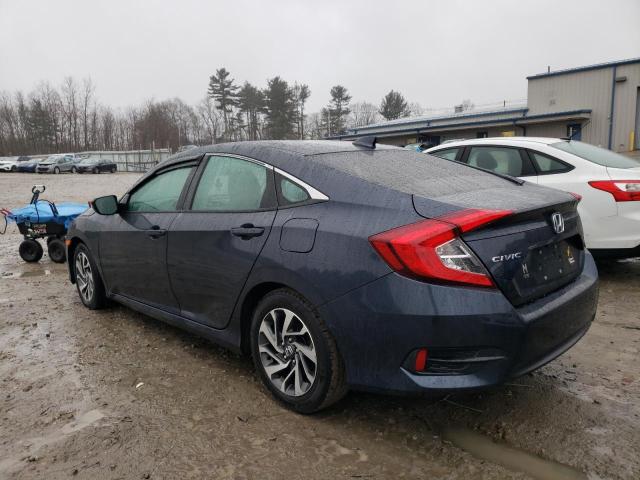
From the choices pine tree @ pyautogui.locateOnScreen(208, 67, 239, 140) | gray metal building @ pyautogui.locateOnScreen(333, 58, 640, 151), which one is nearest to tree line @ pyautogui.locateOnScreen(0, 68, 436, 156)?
pine tree @ pyautogui.locateOnScreen(208, 67, 239, 140)

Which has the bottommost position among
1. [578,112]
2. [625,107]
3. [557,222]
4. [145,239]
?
[145,239]

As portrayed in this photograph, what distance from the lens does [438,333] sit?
218cm

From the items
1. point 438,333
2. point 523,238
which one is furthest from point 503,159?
point 438,333

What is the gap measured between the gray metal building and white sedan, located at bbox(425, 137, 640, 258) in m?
18.0

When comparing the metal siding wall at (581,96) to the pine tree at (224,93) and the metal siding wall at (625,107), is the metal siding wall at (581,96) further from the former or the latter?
the pine tree at (224,93)

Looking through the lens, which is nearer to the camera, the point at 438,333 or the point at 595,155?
the point at 438,333

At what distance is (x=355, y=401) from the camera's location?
2.94 m

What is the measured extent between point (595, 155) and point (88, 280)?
5.37 metres

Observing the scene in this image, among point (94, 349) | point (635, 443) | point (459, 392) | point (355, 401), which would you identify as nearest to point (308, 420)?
point (355, 401)

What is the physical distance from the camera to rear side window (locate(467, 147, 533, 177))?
18.5ft

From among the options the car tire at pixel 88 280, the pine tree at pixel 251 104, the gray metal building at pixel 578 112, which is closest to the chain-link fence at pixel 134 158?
the pine tree at pixel 251 104

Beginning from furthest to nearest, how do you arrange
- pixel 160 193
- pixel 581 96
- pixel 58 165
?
pixel 58 165, pixel 581 96, pixel 160 193

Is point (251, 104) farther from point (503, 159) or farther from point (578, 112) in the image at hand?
point (503, 159)

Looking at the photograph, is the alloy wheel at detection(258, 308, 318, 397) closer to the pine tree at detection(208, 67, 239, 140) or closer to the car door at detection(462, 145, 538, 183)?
the car door at detection(462, 145, 538, 183)
